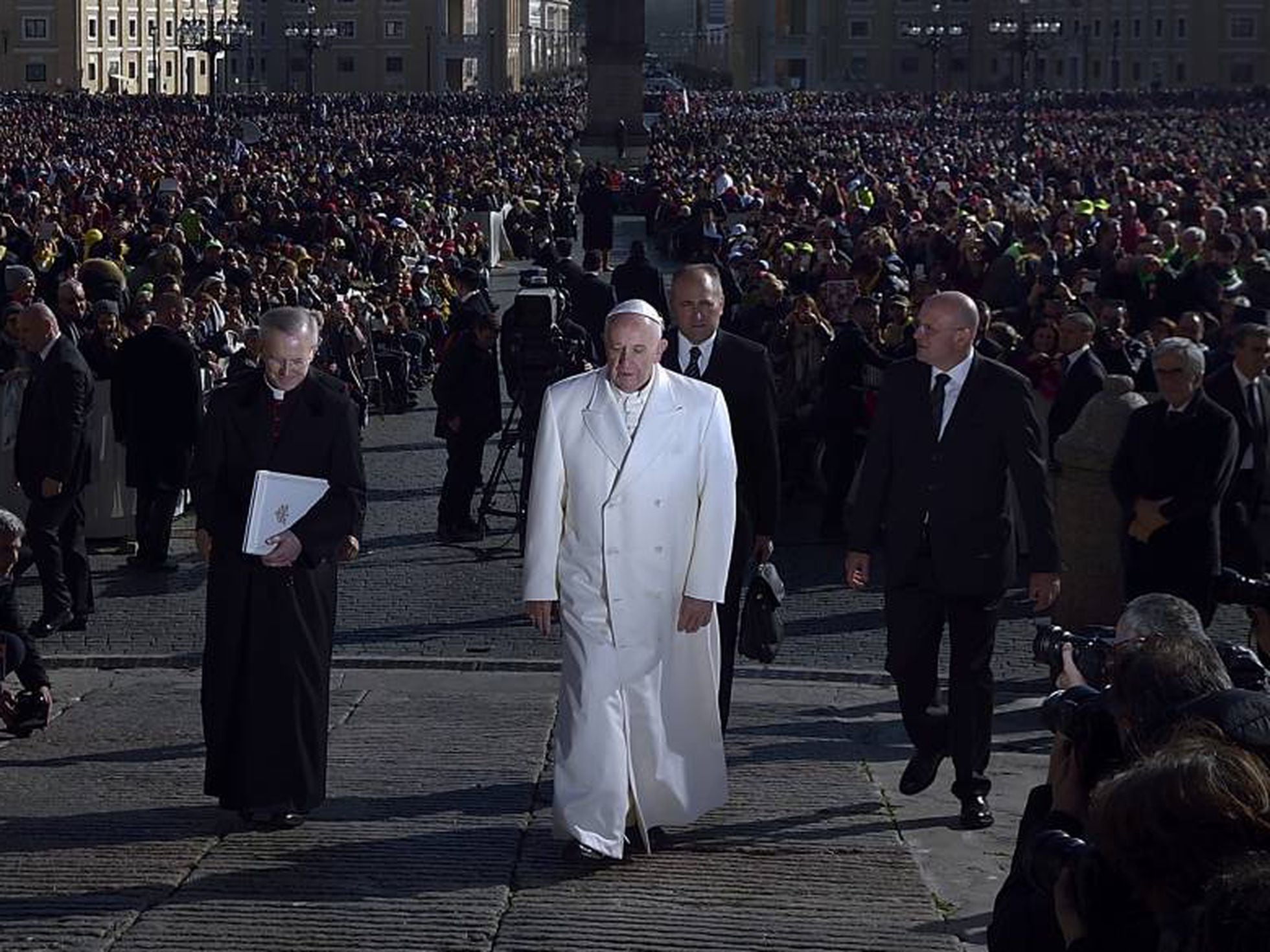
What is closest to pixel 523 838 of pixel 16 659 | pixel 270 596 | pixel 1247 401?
pixel 270 596

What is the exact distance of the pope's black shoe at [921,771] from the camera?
26.1 feet

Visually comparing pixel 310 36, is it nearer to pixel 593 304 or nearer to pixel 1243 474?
pixel 593 304

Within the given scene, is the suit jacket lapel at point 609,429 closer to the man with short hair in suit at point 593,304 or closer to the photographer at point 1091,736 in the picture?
the photographer at point 1091,736

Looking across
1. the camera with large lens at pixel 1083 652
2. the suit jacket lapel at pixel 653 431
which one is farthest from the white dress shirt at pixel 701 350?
the camera with large lens at pixel 1083 652

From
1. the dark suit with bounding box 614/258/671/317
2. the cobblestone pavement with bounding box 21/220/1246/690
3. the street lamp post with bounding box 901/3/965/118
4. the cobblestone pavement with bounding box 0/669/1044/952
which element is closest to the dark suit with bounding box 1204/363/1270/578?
the cobblestone pavement with bounding box 21/220/1246/690

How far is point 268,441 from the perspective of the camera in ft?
25.7

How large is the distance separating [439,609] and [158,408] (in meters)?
1.87

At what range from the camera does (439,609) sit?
11812 millimetres

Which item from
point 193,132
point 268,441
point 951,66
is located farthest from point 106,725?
point 951,66

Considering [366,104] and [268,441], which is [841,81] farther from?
[268,441]

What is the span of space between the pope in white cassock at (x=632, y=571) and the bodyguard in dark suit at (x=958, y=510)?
722 millimetres

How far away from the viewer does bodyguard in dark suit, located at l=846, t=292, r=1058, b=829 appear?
7.71 m

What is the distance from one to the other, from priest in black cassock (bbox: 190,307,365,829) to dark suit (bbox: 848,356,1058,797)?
1657mm

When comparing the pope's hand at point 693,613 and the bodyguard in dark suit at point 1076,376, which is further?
the bodyguard in dark suit at point 1076,376
